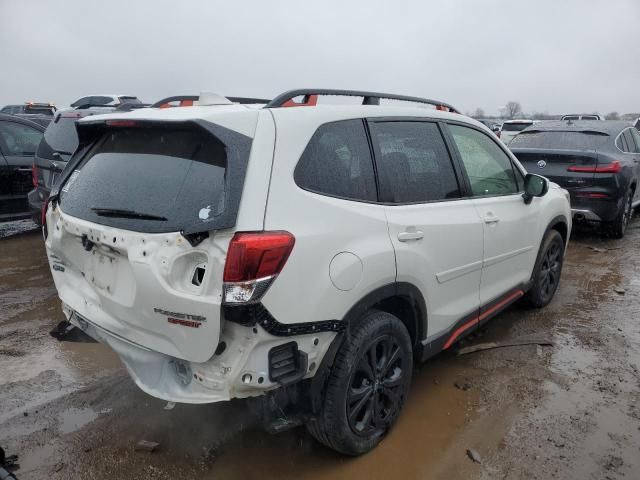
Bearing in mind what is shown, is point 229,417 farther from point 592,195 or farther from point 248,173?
point 592,195

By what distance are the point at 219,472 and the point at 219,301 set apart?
108 centimetres

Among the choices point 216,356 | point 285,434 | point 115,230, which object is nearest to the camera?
point 216,356

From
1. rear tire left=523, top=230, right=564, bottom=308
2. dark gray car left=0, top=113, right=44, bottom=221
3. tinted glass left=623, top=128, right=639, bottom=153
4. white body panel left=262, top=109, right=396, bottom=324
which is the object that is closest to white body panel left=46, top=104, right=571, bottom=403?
white body panel left=262, top=109, right=396, bottom=324

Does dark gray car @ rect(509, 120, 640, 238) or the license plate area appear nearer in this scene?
the license plate area

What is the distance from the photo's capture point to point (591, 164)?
6523mm

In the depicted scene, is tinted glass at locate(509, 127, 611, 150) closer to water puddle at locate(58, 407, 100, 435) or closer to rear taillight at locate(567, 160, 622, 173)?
rear taillight at locate(567, 160, 622, 173)

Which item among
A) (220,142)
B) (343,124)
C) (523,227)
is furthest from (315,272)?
(523,227)

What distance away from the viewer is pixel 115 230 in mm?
2221

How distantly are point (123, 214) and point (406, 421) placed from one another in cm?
195

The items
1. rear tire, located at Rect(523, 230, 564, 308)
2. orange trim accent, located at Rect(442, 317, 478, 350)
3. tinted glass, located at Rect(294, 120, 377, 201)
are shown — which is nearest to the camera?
tinted glass, located at Rect(294, 120, 377, 201)

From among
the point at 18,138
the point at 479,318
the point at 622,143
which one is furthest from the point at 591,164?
the point at 18,138

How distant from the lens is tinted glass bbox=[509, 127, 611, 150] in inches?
267

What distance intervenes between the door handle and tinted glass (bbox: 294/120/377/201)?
23 centimetres

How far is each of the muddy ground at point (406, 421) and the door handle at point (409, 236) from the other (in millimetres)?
1118
